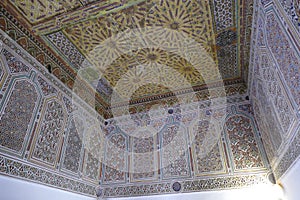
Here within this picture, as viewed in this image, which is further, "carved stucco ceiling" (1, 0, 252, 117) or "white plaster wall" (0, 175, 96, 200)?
"carved stucco ceiling" (1, 0, 252, 117)

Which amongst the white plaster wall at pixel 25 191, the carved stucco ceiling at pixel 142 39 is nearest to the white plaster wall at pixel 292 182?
the carved stucco ceiling at pixel 142 39

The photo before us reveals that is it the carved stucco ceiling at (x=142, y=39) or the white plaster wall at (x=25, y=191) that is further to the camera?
the carved stucco ceiling at (x=142, y=39)

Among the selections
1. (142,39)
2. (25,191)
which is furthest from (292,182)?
(25,191)

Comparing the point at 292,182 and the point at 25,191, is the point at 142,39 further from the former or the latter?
the point at 292,182

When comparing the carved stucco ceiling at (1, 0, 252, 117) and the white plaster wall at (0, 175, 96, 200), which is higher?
the carved stucco ceiling at (1, 0, 252, 117)

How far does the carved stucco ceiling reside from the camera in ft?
6.72

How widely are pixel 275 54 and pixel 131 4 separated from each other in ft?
4.36

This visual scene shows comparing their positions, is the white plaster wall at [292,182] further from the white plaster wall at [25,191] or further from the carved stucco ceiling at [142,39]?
the white plaster wall at [25,191]

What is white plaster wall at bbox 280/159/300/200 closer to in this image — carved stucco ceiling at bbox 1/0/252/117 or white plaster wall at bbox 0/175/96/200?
carved stucco ceiling at bbox 1/0/252/117

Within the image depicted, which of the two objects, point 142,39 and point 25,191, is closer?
point 25,191

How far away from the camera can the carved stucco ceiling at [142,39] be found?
2.05 meters

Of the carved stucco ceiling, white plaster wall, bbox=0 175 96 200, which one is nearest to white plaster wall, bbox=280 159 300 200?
the carved stucco ceiling

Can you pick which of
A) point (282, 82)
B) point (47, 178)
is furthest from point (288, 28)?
point (47, 178)

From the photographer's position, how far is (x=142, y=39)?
2.41 metres
